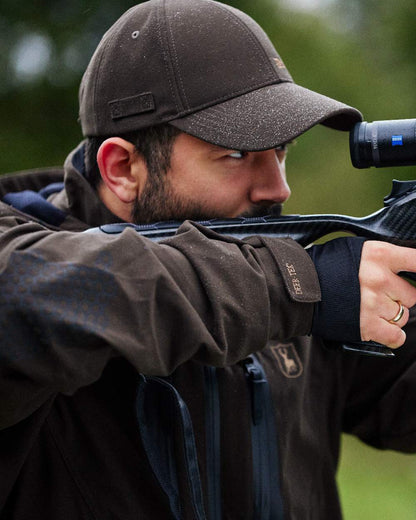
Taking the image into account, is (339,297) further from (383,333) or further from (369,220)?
(369,220)

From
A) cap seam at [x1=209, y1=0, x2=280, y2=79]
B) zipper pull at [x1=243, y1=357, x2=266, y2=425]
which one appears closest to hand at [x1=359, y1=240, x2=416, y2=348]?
zipper pull at [x1=243, y1=357, x2=266, y2=425]

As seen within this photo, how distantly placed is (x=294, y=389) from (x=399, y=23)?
565cm

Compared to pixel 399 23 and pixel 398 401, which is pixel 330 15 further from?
pixel 398 401

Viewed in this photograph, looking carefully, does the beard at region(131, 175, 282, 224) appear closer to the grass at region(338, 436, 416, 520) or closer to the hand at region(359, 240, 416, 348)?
the hand at region(359, 240, 416, 348)

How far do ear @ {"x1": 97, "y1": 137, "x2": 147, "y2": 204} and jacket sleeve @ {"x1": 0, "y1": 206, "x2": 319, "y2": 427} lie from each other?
534 mm

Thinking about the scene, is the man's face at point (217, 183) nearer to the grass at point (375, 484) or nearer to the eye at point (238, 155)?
the eye at point (238, 155)

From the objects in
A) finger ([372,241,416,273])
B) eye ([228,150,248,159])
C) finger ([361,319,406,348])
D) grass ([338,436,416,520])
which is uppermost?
eye ([228,150,248,159])

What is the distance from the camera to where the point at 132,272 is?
1434 mm

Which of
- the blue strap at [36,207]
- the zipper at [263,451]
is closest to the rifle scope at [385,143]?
the zipper at [263,451]

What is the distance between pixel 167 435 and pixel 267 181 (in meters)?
0.74

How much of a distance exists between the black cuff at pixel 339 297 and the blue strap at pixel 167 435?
0.38 meters

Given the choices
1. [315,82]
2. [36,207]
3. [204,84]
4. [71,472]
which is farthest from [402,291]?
[315,82]

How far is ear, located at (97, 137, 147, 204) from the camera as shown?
2.06m

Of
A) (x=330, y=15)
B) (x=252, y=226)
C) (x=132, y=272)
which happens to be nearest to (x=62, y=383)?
(x=132, y=272)
